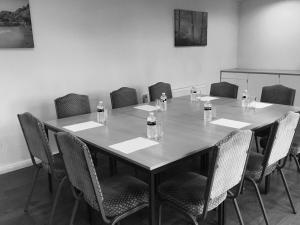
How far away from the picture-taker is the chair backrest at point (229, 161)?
5.34 feet

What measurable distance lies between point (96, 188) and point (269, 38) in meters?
5.34

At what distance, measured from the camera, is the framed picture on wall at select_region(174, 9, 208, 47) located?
4.97m

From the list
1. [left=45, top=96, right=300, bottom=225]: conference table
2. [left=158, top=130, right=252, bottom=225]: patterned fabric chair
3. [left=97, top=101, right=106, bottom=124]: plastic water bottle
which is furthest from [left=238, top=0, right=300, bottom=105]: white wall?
[left=158, top=130, right=252, bottom=225]: patterned fabric chair

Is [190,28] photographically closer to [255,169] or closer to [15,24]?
[15,24]

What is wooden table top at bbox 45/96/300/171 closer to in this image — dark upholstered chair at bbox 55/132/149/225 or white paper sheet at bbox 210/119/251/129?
white paper sheet at bbox 210/119/251/129

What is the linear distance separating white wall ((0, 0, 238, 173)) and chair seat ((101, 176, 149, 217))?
6.24 feet

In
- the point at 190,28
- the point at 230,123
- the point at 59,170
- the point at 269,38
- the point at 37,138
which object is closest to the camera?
the point at 37,138

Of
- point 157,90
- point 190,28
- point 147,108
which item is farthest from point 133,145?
point 190,28

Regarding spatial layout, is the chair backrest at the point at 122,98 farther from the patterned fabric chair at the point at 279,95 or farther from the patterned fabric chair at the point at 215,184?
the patterned fabric chair at the point at 215,184

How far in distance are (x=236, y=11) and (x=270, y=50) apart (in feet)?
3.55

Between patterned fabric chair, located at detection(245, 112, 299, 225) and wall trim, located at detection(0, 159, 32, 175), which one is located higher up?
patterned fabric chair, located at detection(245, 112, 299, 225)

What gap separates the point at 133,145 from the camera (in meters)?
2.04

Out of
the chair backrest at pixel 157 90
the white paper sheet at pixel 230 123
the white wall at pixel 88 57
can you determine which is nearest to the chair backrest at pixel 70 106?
the white wall at pixel 88 57

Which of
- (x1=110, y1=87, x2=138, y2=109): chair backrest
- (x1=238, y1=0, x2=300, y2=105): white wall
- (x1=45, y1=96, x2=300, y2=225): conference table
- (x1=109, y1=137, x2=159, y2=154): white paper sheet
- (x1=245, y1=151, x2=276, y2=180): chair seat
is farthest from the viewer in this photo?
(x1=238, y1=0, x2=300, y2=105): white wall
